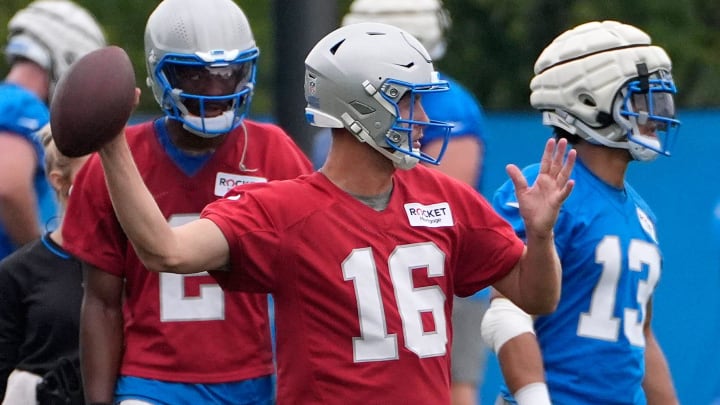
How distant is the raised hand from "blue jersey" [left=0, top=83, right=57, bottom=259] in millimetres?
2735

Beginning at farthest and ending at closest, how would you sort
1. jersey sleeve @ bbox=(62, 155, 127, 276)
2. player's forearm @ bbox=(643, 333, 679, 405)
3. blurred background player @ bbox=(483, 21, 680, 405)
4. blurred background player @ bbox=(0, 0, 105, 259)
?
blurred background player @ bbox=(0, 0, 105, 259)
player's forearm @ bbox=(643, 333, 679, 405)
blurred background player @ bbox=(483, 21, 680, 405)
jersey sleeve @ bbox=(62, 155, 127, 276)

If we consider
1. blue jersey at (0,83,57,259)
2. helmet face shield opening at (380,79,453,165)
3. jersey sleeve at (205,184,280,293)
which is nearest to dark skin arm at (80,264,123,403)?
jersey sleeve at (205,184,280,293)

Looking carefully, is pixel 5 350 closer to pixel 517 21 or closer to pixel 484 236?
pixel 484 236

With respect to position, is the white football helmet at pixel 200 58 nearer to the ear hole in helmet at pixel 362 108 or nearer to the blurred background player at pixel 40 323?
the ear hole in helmet at pixel 362 108

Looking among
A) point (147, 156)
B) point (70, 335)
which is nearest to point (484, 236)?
point (147, 156)

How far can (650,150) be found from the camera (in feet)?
17.8

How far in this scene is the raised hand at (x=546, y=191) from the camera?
450 centimetres

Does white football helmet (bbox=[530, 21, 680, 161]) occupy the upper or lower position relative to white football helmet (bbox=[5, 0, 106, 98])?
upper

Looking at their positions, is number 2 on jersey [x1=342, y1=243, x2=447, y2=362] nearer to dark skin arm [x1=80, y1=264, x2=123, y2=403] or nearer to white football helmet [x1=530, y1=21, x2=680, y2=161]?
dark skin arm [x1=80, y1=264, x2=123, y2=403]

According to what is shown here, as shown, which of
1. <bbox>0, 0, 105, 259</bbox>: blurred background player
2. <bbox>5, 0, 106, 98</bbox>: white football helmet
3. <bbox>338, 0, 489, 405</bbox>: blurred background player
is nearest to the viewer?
<bbox>338, 0, 489, 405</bbox>: blurred background player

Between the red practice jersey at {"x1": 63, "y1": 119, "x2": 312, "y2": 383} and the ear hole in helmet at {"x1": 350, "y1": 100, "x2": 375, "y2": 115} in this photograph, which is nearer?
the ear hole in helmet at {"x1": 350, "y1": 100, "x2": 375, "y2": 115}

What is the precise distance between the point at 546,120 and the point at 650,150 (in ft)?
1.36

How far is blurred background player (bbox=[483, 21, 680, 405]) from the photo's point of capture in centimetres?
515

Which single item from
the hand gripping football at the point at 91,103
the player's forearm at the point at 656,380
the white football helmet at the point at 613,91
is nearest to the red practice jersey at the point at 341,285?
the hand gripping football at the point at 91,103
